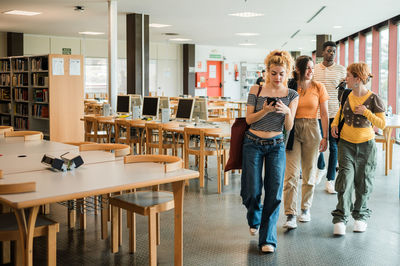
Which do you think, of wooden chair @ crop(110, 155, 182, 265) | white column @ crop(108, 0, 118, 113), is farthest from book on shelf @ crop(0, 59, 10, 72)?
wooden chair @ crop(110, 155, 182, 265)

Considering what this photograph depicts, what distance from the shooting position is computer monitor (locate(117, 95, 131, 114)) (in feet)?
29.1

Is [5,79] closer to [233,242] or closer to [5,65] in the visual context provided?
[5,65]

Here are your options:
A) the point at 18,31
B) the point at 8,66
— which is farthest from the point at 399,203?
the point at 18,31

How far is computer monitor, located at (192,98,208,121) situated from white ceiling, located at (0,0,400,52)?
10.8 ft

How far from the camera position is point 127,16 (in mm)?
11438

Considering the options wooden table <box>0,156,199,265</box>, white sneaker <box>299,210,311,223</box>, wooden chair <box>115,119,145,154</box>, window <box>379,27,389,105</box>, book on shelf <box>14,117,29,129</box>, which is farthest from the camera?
window <box>379,27,389,105</box>

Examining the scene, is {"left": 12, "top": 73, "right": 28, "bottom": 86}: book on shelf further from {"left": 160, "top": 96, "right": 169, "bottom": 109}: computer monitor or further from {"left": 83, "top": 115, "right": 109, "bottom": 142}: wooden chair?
{"left": 160, "top": 96, "right": 169, "bottom": 109}: computer monitor

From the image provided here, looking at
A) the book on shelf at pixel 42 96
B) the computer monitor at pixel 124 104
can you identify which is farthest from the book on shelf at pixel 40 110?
the computer monitor at pixel 124 104

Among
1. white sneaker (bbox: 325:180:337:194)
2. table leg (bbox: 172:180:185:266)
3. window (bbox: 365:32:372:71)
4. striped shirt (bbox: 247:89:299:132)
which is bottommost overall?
white sneaker (bbox: 325:180:337:194)

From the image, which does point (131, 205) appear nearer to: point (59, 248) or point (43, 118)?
point (59, 248)

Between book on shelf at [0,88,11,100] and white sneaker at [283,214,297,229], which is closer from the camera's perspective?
white sneaker at [283,214,297,229]

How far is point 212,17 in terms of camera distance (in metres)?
12.1

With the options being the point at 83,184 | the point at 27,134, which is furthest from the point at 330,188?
the point at 83,184

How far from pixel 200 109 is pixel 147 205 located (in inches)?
175
